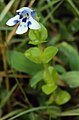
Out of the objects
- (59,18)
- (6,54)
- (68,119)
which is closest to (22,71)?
(6,54)

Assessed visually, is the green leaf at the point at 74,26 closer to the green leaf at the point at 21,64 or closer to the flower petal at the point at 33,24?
the green leaf at the point at 21,64

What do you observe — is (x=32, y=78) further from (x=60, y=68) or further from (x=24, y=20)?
(x=24, y=20)

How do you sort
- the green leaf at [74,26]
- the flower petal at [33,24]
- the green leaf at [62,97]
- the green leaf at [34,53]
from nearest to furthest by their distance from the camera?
the flower petal at [33,24]
the green leaf at [34,53]
the green leaf at [62,97]
the green leaf at [74,26]

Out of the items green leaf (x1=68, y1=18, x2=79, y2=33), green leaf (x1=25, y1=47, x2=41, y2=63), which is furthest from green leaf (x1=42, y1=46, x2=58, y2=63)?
green leaf (x1=68, y1=18, x2=79, y2=33)

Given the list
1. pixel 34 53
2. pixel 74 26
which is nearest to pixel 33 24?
pixel 34 53

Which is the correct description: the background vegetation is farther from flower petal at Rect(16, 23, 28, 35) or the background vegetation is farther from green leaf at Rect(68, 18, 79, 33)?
flower petal at Rect(16, 23, 28, 35)

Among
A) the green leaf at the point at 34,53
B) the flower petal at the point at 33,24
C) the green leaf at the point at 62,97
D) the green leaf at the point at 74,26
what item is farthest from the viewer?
the green leaf at the point at 74,26

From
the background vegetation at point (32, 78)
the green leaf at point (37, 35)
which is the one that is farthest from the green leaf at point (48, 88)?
the green leaf at point (37, 35)

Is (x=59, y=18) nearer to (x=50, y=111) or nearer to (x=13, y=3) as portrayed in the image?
(x=13, y=3)
